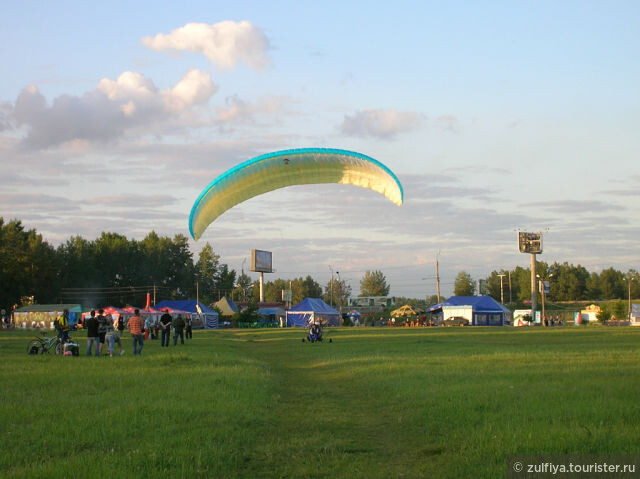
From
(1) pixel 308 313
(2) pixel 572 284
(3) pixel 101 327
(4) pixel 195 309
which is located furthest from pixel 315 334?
(2) pixel 572 284

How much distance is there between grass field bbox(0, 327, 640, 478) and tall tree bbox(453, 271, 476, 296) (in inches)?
6155

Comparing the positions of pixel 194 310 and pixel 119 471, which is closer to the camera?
pixel 119 471

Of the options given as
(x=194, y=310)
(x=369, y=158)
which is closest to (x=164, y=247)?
(x=194, y=310)

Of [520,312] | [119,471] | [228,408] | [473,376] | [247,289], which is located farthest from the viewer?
[247,289]

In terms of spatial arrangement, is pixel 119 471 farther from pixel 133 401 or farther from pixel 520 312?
pixel 520 312

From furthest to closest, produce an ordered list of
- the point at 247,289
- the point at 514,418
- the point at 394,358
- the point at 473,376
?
the point at 247,289 → the point at 394,358 → the point at 473,376 → the point at 514,418

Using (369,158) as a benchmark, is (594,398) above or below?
below

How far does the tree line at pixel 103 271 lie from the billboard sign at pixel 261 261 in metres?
12.0

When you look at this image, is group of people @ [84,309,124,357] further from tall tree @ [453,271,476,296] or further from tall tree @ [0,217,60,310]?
tall tree @ [453,271,476,296]

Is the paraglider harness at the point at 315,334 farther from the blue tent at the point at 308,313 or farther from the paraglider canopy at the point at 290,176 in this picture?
the blue tent at the point at 308,313

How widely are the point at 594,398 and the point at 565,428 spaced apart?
2731 mm

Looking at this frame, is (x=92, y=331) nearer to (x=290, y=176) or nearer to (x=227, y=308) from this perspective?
(x=290, y=176)

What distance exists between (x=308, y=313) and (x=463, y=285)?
102 metres

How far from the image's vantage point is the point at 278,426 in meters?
9.18
